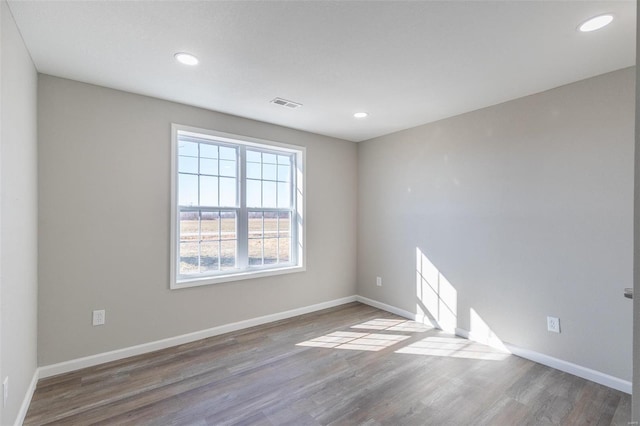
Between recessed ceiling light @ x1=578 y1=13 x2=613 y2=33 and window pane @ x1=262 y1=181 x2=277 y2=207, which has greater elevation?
recessed ceiling light @ x1=578 y1=13 x2=613 y2=33

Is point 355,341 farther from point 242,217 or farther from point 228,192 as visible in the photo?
point 228,192

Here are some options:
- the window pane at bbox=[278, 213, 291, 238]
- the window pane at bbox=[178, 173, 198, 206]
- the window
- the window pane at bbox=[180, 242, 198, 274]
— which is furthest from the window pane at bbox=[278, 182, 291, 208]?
the window pane at bbox=[180, 242, 198, 274]

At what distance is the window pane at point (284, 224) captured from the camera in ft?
13.5

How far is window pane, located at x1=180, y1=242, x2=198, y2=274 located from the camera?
328 centimetres

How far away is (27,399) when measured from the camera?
211 centimetres

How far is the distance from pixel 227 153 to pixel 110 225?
4.70ft

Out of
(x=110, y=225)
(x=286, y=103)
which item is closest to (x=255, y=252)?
(x=110, y=225)

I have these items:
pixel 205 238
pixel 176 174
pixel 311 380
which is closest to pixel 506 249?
pixel 311 380

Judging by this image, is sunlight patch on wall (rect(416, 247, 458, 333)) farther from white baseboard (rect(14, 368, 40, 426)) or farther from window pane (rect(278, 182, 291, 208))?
white baseboard (rect(14, 368, 40, 426))

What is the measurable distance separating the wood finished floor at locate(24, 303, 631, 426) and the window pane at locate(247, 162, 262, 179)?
192 cm

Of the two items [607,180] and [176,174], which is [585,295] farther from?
[176,174]

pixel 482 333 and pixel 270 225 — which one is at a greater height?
pixel 270 225

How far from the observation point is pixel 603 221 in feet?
7.98

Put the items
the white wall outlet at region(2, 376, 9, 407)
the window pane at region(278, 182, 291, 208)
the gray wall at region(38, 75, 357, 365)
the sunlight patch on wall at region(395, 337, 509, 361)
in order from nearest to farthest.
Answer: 1. the white wall outlet at region(2, 376, 9, 407)
2. the gray wall at region(38, 75, 357, 365)
3. the sunlight patch on wall at region(395, 337, 509, 361)
4. the window pane at region(278, 182, 291, 208)
